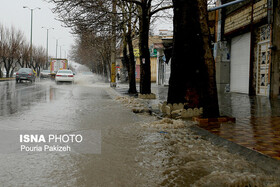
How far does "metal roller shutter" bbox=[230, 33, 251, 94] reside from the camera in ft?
61.9

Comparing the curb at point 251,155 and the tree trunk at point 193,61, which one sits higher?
the tree trunk at point 193,61

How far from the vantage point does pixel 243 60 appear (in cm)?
1945

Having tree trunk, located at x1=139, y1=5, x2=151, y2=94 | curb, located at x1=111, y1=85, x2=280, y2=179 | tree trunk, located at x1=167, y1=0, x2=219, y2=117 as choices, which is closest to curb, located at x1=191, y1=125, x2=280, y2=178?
curb, located at x1=111, y1=85, x2=280, y2=179

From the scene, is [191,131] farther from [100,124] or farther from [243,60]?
[243,60]

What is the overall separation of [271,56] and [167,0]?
→ 7032 mm

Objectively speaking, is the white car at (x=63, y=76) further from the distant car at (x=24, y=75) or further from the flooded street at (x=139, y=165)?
the flooded street at (x=139, y=165)

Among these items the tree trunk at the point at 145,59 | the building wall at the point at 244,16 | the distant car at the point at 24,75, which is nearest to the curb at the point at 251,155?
the tree trunk at the point at 145,59

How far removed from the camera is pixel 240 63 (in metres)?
19.9

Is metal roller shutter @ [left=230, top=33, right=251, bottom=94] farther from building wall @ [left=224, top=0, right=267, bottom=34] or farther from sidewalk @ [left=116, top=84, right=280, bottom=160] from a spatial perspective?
sidewalk @ [left=116, top=84, right=280, bottom=160]

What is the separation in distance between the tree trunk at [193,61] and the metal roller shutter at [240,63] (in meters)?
10.4

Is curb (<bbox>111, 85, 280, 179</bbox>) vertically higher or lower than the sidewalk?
lower

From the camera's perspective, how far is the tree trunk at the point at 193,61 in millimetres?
8133

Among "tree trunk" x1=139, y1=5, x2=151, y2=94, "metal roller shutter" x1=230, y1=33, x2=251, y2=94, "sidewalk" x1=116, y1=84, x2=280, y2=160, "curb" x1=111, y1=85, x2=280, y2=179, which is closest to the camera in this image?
"curb" x1=111, y1=85, x2=280, y2=179

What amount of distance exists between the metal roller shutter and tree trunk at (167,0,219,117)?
408 inches
